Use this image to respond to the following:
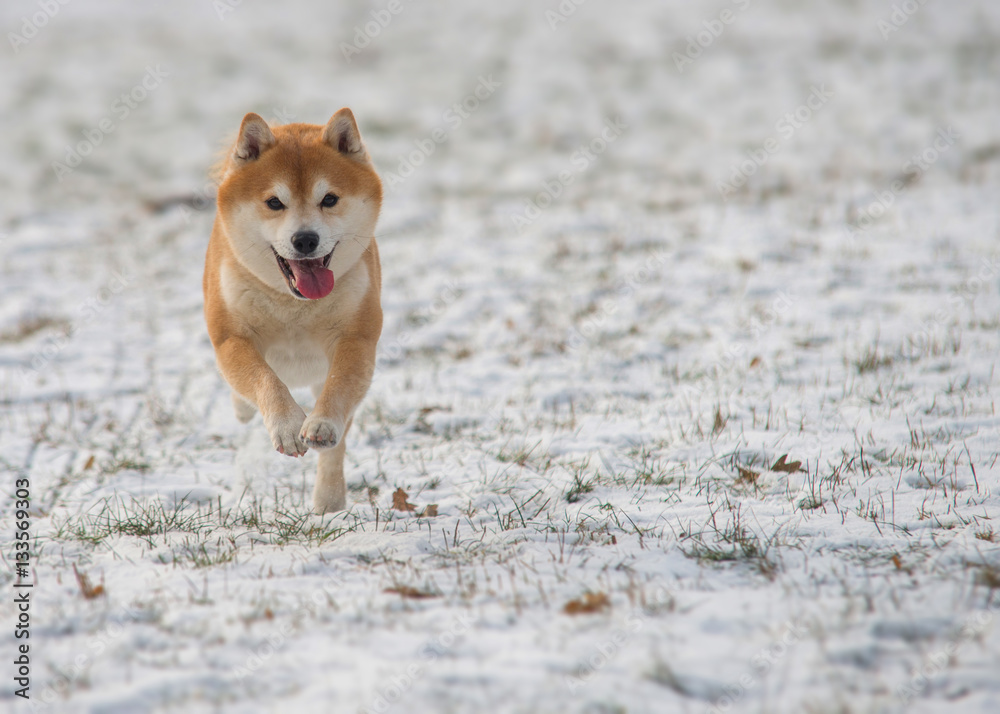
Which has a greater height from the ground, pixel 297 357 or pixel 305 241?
pixel 305 241

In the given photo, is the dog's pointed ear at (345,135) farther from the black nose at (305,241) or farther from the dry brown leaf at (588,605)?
the dry brown leaf at (588,605)

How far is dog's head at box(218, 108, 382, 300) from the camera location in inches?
142

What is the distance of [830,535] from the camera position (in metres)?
3.04

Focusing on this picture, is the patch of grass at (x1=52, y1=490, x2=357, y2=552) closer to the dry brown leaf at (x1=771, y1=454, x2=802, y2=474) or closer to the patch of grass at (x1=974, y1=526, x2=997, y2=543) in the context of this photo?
the dry brown leaf at (x1=771, y1=454, x2=802, y2=474)

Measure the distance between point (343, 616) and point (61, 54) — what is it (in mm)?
20529

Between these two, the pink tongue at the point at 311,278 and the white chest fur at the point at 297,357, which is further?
the white chest fur at the point at 297,357

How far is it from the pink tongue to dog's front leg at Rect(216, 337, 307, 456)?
41 centimetres

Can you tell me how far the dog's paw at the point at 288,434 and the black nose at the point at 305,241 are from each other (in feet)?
2.42

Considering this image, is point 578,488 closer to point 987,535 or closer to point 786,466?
point 786,466

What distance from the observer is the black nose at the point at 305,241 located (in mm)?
3473

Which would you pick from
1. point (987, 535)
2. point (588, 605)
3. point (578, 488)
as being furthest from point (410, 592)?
point (987, 535)

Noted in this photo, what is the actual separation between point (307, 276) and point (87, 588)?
160cm

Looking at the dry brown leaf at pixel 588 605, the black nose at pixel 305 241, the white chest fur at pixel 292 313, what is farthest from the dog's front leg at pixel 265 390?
the dry brown leaf at pixel 588 605

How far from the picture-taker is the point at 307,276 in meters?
3.65
